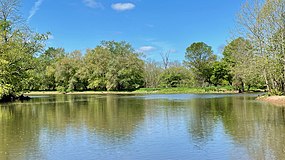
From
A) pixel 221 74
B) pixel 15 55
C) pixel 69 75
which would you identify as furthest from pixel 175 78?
pixel 15 55

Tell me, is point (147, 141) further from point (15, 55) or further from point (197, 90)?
point (197, 90)

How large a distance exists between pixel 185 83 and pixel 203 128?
2841 inches

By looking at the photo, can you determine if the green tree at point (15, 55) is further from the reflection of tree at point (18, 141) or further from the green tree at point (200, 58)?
the green tree at point (200, 58)

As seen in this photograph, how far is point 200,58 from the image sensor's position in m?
83.7

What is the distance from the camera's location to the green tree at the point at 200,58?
82625 mm

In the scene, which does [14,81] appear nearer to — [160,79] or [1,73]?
[1,73]

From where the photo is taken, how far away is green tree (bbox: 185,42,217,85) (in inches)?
3253

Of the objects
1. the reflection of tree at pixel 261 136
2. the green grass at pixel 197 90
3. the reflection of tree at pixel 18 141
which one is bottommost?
the reflection of tree at pixel 261 136

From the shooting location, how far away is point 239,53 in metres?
49.8

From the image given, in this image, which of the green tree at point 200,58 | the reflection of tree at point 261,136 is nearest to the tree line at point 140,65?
the green tree at point 200,58

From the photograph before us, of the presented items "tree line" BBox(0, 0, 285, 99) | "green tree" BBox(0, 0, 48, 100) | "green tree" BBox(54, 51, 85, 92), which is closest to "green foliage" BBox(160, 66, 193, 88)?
"tree line" BBox(0, 0, 285, 99)

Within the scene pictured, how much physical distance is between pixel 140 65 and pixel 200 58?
1569 cm

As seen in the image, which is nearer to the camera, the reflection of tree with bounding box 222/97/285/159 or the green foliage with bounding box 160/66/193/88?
the reflection of tree with bounding box 222/97/285/159

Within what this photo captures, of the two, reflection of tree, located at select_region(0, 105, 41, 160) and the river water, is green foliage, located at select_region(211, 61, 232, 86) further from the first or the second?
reflection of tree, located at select_region(0, 105, 41, 160)
